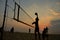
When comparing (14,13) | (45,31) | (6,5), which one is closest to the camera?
(6,5)

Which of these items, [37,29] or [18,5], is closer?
[18,5]

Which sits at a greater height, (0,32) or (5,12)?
(5,12)

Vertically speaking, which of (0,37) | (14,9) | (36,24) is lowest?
(0,37)

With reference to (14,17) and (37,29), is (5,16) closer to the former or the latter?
(14,17)

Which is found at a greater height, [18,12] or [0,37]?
[18,12]

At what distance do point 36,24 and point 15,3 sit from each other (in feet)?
12.8

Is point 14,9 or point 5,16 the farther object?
point 14,9

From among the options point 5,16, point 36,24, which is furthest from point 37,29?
point 5,16

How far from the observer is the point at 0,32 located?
16906 mm

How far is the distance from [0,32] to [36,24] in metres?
4.35

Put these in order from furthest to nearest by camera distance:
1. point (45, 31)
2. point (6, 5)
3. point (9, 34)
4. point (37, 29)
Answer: point (9, 34)
point (45, 31)
point (37, 29)
point (6, 5)

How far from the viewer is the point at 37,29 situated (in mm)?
19281

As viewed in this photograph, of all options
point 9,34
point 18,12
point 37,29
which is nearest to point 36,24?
point 37,29

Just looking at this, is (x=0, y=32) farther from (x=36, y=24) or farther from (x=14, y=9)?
(x=36, y=24)
